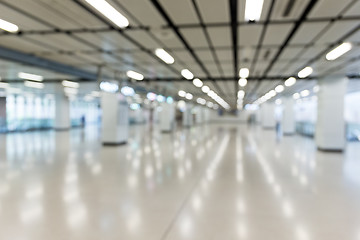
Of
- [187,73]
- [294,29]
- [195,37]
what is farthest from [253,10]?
[187,73]

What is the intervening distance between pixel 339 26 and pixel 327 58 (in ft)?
11.0

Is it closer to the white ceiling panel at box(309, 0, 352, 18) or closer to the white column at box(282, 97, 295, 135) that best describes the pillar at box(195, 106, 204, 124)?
the white column at box(282, 97, 295, 135)

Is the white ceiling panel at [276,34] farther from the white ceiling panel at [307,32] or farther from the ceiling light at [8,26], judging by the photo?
the ceiling light at [8,26]

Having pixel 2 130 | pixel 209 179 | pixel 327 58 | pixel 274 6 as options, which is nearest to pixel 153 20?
pixel 274 6

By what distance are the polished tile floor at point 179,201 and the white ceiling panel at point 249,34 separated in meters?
3.80

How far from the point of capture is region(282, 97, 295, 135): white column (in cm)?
2406

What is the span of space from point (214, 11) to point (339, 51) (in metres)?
Result: 4.99

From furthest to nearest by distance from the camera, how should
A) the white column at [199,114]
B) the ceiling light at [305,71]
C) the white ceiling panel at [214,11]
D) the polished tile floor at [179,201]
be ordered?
the white column at [199,114] → the ceiling light at [305,71] → the white ceiling panel at [214,11] → the polished tile floor at [179,201]

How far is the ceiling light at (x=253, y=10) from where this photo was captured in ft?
13.9

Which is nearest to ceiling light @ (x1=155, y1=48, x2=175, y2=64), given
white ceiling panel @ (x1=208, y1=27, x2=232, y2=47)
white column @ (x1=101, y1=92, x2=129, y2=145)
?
white ceiling panel @ (x1=208, y1=27, x2=232, y2=47)

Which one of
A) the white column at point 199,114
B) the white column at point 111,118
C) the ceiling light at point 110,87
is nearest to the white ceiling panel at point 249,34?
the ceiling light at point 110,87

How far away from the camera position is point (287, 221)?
415 cm

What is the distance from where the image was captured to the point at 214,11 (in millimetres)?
4730

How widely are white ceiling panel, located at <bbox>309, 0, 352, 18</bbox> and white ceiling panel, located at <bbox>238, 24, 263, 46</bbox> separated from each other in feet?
3.78
